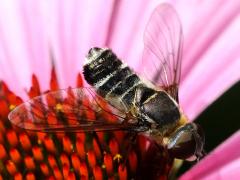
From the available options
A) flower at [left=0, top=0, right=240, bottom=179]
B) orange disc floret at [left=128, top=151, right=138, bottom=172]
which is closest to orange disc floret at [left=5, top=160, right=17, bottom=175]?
flower at [left=0, top=0, right=240, bottom=179]

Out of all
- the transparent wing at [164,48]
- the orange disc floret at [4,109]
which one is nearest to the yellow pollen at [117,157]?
the transparent wing at [164,48]

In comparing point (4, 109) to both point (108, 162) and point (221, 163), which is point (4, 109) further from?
point (221, 163)

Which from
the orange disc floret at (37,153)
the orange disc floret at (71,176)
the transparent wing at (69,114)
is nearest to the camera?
the transparent wing at (69,114)

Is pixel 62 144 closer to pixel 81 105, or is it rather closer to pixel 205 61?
pixel 81 105

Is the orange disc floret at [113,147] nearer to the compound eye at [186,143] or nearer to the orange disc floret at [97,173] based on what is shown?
the orange disc floret at [97,173]

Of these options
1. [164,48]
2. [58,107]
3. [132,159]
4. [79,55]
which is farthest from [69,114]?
[79,55]

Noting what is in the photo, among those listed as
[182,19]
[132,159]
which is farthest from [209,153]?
[182,19]

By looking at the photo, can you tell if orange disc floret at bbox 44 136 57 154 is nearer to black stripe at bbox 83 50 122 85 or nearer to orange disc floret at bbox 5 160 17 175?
orange disc floret at bbox 5 160 17 175

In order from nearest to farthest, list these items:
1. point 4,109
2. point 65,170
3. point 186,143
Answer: point 186,143, point 65,170, point 4,109
